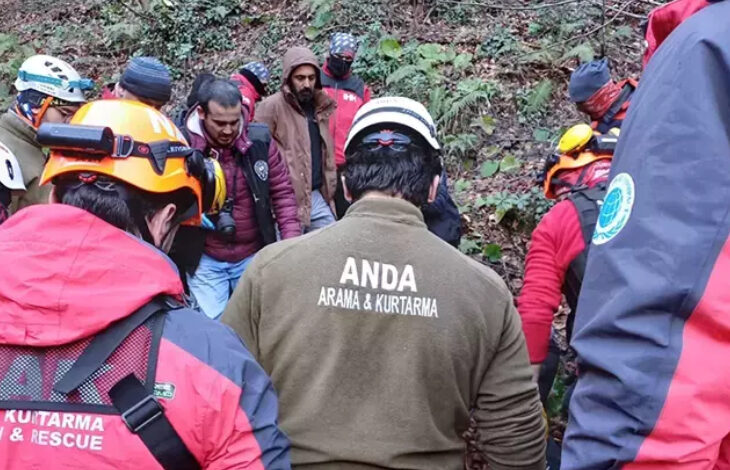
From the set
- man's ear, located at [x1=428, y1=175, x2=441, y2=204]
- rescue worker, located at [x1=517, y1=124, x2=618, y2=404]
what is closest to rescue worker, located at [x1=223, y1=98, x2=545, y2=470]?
man's ear, located at [x1=428, y1=175, x2=441, y2=204]

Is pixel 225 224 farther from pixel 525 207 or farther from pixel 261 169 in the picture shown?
pixel 525 207

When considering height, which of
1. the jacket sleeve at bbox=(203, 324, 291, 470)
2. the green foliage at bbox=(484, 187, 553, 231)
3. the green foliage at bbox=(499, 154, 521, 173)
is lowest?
the jacket sleeve at bbox=(203, 324, 291, 470)

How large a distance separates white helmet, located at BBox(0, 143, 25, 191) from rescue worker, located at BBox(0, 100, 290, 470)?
2.25 meters

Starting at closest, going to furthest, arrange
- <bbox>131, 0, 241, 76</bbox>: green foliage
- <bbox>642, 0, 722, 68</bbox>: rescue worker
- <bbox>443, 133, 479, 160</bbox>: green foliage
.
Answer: <bbox>642, 0, 722, 68</bbox>: rescue worker < <bbox>443, 133, 479, 160</bbox>: green foliage < <bbox>131, 0, 241, 76</bbox>: green foliage

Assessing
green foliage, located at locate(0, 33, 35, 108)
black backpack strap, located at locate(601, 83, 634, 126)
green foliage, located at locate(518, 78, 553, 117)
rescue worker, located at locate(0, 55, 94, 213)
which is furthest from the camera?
green foliage, located at locate(0, 33, 35, 108)

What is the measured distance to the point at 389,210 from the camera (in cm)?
235

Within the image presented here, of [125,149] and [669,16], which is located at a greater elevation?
[669,16]

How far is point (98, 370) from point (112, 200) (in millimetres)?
482

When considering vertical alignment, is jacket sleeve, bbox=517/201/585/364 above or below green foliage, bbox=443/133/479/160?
below

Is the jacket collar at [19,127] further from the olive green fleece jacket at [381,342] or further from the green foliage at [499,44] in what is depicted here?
the green foliage at [499,44]

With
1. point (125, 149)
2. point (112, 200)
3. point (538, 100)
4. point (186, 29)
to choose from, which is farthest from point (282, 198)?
point (186, 29)

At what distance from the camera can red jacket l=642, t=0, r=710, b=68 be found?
1380 mm

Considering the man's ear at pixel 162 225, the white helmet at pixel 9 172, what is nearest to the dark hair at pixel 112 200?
the man's ear at pixel 162 225

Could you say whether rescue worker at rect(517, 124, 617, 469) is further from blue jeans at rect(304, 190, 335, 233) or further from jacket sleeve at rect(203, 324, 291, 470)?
blue jeans at rect(304, 190, 335, 233)
